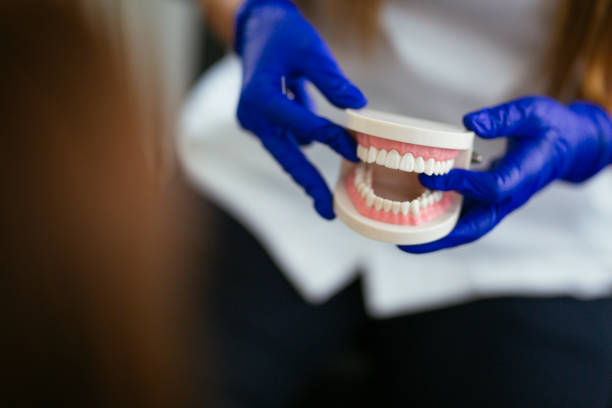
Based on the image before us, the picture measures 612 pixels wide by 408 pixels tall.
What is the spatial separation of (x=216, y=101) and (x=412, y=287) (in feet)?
1.71

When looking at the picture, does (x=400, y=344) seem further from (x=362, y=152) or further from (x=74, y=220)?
(x=74, y=220)

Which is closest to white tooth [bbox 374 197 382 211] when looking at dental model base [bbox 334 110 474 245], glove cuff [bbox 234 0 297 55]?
dental model base [bbox 334 110 474 245]

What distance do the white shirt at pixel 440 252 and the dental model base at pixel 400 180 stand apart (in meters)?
0.12

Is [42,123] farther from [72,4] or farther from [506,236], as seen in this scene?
[506,236]

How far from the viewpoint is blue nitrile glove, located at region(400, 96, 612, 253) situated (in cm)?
43

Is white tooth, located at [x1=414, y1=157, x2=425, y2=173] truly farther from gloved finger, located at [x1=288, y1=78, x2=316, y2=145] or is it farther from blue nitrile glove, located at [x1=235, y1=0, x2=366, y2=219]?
gloved finger, located at [x1=288, y1=78, x2=316, y2=145]

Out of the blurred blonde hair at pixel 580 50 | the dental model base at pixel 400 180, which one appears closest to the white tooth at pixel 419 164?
the dental model base at pixel 400 180

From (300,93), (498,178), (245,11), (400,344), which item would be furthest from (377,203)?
(400,344)

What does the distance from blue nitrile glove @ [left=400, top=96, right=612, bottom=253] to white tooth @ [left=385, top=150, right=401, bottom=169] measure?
0.14 feet

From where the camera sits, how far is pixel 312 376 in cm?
97

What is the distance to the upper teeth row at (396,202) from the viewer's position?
0.42 meters

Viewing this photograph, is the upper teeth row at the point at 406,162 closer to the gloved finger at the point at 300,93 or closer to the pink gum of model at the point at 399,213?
the pink gum of model at the point at 399,213

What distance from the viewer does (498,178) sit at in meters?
0.44

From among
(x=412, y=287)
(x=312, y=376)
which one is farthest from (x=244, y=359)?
(x=412, y=287)
